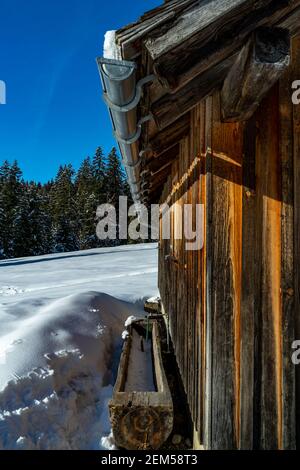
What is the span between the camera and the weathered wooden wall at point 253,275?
6.37ft

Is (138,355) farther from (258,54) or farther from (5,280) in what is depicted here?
(5,280)

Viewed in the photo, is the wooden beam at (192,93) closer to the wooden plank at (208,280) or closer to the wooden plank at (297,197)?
the wooden plank at (208,280)

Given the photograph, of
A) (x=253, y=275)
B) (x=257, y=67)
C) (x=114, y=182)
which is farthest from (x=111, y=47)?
(x=114, y=182)

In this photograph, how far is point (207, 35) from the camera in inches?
59.2

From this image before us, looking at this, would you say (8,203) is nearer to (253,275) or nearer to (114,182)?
(114,182)

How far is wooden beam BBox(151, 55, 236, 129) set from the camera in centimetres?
181

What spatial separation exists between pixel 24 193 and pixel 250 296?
37341 mm

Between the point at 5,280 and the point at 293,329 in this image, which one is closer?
the point at 293,329

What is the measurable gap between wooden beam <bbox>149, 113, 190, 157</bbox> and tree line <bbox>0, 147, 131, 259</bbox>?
3091 centimetres

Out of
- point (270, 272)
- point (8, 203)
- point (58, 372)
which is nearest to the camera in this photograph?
point (270, 272)

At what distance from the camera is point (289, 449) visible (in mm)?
1919

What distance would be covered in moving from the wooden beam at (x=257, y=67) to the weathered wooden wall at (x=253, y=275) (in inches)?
11.9

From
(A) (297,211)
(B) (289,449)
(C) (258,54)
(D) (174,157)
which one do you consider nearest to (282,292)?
(A) (297,211)

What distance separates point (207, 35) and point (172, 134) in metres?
1.64
